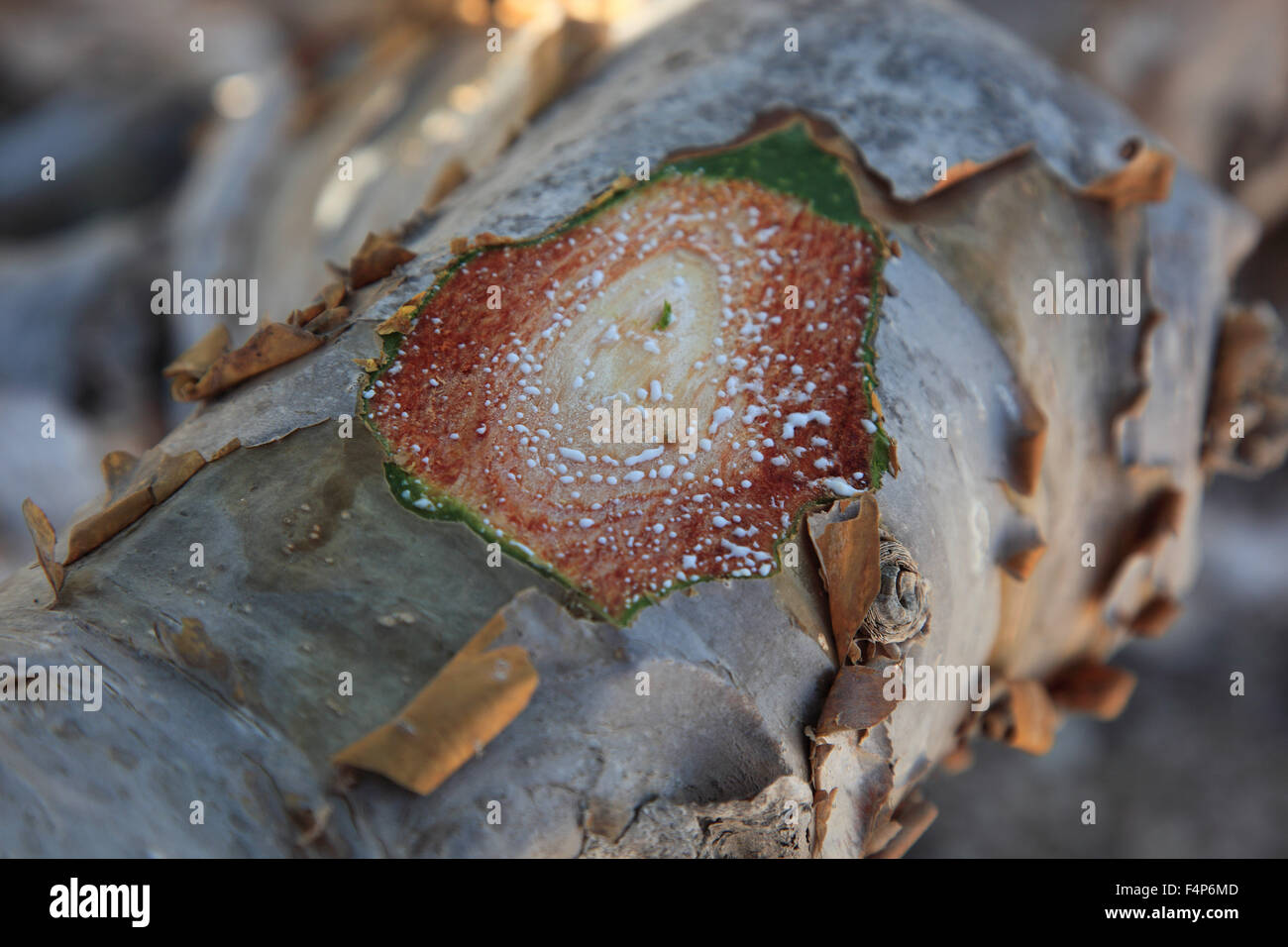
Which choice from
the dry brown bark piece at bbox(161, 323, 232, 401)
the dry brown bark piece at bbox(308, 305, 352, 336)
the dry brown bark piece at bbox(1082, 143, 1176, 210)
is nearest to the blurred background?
the dry brown bark piece at bbox(161, 323, 232, 401)

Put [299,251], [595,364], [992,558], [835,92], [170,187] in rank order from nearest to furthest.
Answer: [595,364] < [992,558] < [835,92] < [299,251] < [170,187]

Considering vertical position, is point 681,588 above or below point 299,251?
below

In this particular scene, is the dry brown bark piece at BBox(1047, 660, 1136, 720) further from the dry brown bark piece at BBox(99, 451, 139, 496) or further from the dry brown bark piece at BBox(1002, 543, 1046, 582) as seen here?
the dry brown bark piece at BBox(99, 451, 139, 496)

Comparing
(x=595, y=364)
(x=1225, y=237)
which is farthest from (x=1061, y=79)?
(x=595, y=364)

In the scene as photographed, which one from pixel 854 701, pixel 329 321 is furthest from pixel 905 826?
pixel 329 321

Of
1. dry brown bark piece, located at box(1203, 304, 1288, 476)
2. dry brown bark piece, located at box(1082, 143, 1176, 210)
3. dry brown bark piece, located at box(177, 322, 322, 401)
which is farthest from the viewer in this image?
dry brown bark piece, located at box(1203, 304, 1288, 476)
